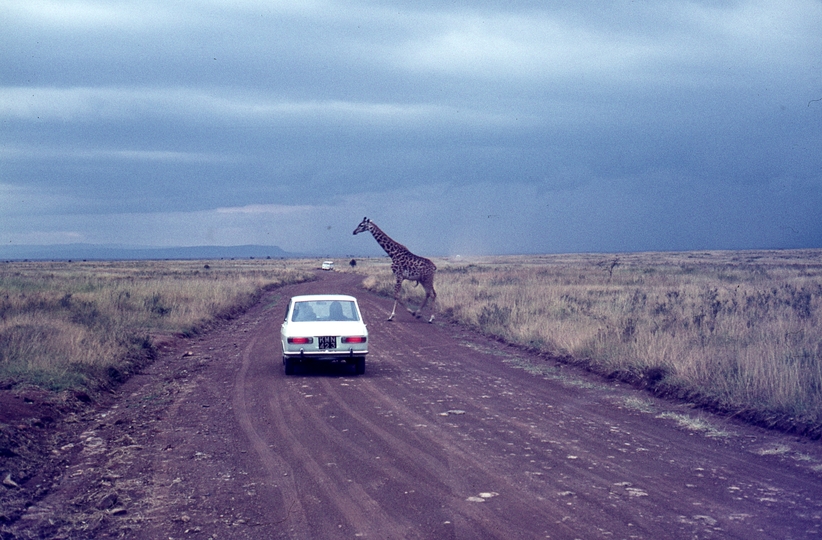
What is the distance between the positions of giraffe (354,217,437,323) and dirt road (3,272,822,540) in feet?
46.5

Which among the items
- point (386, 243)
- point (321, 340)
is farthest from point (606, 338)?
point (386, 243)

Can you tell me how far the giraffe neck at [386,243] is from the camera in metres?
27.9

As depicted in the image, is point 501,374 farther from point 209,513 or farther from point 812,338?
point 209,513

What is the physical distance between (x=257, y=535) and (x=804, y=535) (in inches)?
169

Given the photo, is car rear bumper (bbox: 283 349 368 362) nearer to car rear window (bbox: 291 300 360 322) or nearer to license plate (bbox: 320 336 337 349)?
license plate (bbox: 320 336 337 349)

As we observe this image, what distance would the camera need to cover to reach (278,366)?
15.1m

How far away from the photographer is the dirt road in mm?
5734

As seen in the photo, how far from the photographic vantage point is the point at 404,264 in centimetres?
2730

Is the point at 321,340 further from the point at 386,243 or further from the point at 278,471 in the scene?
the point at 386,243

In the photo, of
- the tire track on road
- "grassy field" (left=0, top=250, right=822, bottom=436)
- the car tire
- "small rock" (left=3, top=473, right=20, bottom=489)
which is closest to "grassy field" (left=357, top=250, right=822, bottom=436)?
"grassy field" (left=0, top=250, right=822, bottom=436)

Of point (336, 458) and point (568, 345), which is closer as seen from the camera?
point (336, 458)

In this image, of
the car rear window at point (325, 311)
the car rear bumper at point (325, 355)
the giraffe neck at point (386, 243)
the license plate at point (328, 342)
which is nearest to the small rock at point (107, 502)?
the car rear bumper at point (325, 355)

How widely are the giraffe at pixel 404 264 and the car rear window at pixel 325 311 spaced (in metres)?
11.6

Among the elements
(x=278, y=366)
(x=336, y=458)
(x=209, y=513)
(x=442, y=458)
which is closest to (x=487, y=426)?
(x=442, y=458)
